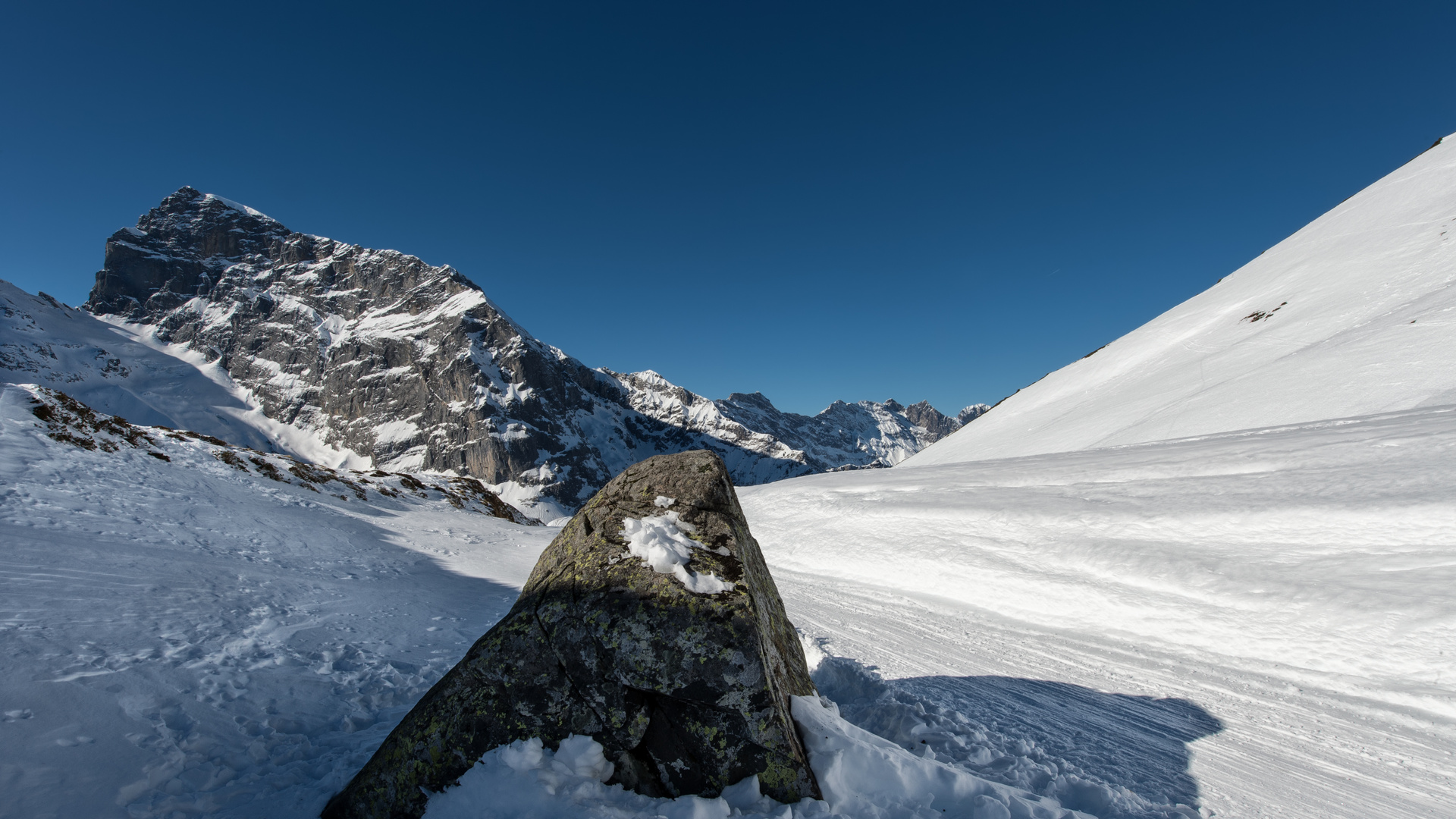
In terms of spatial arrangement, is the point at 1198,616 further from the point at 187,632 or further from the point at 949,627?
the point at 187,632

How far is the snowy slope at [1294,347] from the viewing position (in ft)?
52.7

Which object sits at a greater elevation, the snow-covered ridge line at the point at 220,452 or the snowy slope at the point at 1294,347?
the snowy slope at the point at 1294,347

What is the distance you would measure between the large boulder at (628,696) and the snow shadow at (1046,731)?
2.09 metres

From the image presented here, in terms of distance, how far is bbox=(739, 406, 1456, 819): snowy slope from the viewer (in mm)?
4914

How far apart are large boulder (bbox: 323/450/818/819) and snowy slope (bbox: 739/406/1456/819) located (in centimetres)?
241

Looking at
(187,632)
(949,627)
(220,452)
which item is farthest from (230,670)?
(220,452)

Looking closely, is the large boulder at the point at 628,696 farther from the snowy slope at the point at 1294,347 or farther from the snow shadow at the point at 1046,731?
the snowy slope at the point at 1294,347

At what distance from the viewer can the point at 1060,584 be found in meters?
9.77

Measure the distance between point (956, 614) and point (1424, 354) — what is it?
17654 millimetres

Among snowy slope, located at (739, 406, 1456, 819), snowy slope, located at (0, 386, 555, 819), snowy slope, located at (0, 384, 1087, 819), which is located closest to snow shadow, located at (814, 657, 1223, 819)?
snowy slope, located at (739, 406, 1456, 819)

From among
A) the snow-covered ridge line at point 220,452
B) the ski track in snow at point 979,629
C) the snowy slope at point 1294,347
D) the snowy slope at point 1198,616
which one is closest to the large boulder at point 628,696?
the ski track in snow at point 979,629

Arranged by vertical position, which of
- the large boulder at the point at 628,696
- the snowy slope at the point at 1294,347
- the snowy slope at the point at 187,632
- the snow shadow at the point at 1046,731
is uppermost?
the snowy slope at the point at 1294,347

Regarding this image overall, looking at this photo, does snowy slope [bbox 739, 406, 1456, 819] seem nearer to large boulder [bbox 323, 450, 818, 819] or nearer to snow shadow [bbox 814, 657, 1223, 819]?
snow shadow [bbox 814, 657, 1223, 819]

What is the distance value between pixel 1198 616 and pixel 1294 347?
1949cm
